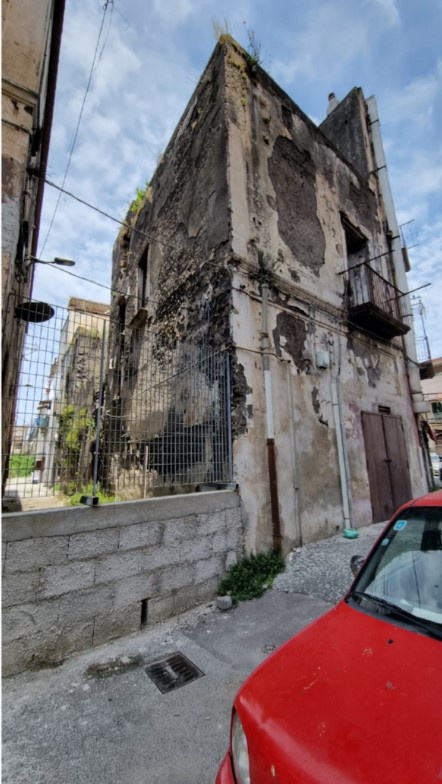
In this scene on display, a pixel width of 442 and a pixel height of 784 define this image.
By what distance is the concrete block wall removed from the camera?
2.73m

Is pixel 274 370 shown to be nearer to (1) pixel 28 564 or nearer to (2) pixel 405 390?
(1) pixel 28 564

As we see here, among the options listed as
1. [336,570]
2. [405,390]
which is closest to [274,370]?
[336,570]

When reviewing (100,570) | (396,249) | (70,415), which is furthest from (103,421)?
(396,249)

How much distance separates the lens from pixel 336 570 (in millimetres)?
4371

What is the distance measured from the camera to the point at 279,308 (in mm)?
5922

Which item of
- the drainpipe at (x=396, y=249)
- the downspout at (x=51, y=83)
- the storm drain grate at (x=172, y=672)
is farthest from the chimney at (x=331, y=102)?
the storm drain grate at (x=172, y=672)

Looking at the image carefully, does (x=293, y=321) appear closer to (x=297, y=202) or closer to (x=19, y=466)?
(x=297, y=202)

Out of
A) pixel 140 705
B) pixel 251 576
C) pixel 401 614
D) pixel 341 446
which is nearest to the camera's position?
pixel 401 614

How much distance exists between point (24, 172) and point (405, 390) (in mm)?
9280

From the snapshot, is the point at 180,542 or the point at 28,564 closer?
the point at 28,564

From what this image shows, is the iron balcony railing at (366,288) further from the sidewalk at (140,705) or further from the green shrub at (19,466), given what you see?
the green shrub at (19,466)

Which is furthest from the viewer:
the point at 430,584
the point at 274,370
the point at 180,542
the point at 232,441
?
the point at 274,370

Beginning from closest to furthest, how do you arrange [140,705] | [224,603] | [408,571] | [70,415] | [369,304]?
[408,571] < [140,705] < [224,603] < [70,415] < [369,304]

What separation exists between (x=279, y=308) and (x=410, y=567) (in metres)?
4.72
